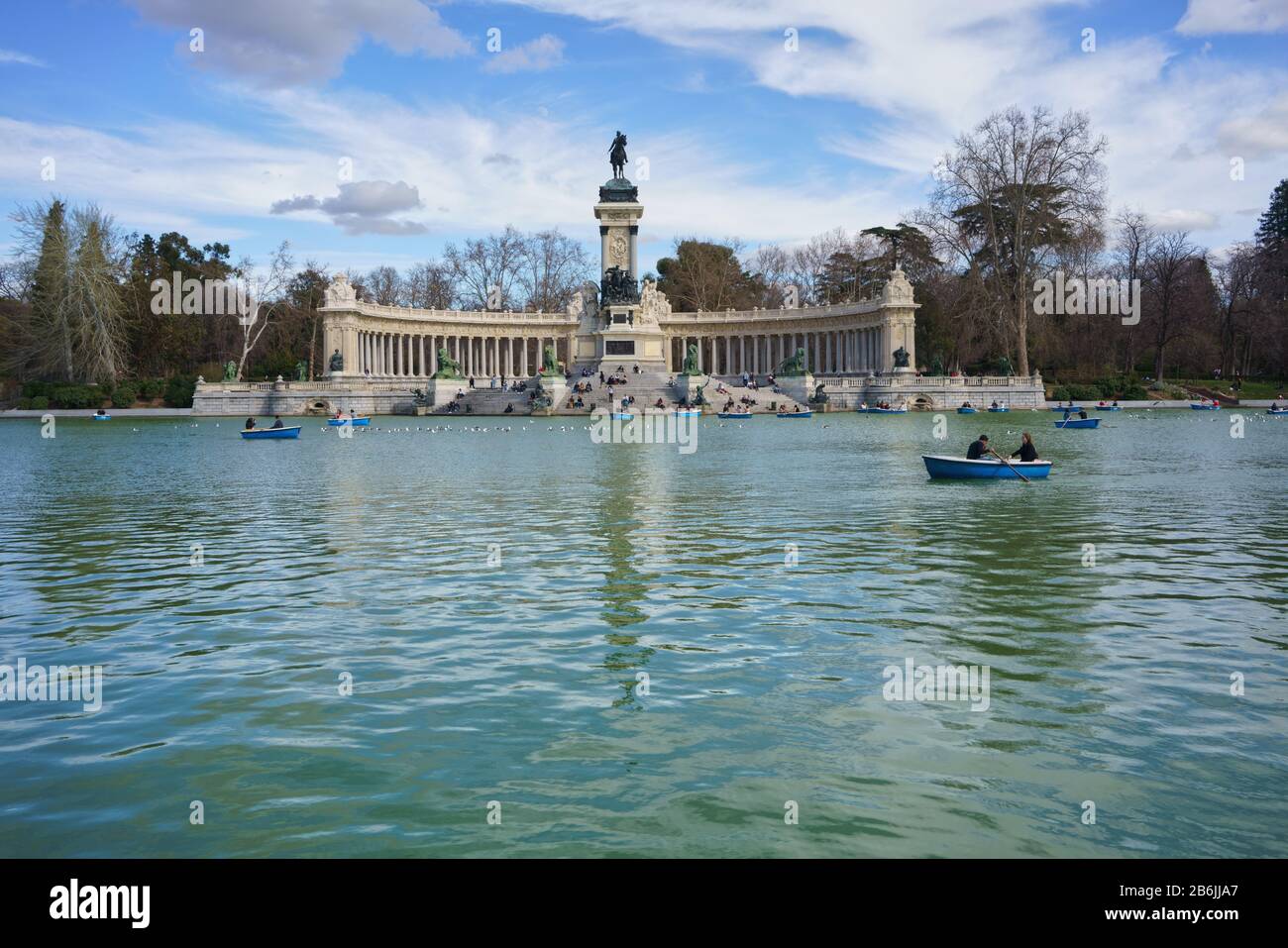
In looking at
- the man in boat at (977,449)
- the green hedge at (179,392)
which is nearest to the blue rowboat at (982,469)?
the man in boat at (977,449)

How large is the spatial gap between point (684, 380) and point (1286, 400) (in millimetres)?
40318

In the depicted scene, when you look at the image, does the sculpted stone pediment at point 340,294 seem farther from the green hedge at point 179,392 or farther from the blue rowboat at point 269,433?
the blue rowboat at point 269,433

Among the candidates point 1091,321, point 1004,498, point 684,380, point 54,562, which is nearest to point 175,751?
point 54,562

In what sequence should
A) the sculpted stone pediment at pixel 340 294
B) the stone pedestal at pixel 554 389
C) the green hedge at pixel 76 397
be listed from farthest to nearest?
1. the sculpted stone pediment at pixel 340 294
2. the green hedge at pixel 76 397
3. the stone pedestal at pixel 554 389

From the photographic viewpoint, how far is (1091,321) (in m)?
92.6

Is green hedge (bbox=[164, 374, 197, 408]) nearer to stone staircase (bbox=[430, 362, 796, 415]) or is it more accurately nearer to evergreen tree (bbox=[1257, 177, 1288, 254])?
stone staircase (bbox=[430, 362, 796, 415])

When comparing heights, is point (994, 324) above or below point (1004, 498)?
above

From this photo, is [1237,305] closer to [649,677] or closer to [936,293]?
[936,293]

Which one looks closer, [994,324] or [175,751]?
[175,751]

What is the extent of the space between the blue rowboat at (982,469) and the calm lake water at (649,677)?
3.47 meters

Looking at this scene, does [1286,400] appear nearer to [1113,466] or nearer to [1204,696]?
[1113,466]

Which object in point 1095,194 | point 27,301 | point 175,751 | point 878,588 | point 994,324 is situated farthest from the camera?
point 27,301

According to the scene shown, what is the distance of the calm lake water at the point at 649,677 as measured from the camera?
21.2 ft

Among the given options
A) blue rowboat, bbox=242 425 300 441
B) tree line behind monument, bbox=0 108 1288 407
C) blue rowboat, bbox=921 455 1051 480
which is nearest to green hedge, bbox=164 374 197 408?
tree line behind monument, bbox=0 108 1288 407
